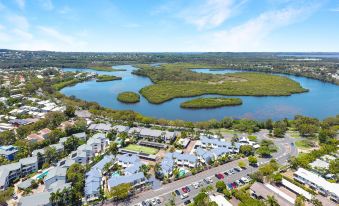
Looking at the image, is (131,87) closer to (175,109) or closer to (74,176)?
(175,109)

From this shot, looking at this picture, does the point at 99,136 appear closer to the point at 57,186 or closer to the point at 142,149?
the point at 142,149

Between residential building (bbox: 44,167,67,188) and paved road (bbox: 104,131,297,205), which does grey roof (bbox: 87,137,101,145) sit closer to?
residential building (bbox: 44,167,67,188)

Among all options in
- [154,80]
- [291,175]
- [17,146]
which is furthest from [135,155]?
[154,80]

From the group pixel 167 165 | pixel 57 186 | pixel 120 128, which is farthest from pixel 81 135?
pixel 167 165

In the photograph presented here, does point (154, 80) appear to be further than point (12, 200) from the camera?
Yes

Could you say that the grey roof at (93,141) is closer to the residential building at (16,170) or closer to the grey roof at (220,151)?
the residential building at (16,170)

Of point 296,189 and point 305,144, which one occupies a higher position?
point 296,189
